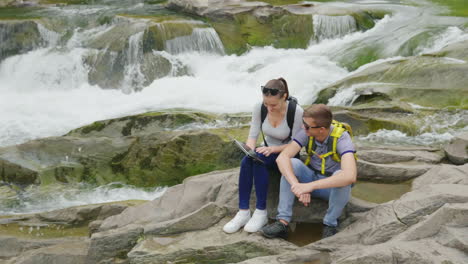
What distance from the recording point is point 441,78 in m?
11.7

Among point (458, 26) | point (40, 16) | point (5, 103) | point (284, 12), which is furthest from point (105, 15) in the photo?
point (458, 26)

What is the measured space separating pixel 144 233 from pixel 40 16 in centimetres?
1660

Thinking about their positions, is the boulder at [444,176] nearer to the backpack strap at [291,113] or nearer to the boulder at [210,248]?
the backpack strap at [291,113]

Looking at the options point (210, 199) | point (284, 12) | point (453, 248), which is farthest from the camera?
point (284, 12)

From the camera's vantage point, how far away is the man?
5.08 metres

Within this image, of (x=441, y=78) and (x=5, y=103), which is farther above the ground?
(x=441, y=78)

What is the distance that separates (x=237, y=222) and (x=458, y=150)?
371 cm

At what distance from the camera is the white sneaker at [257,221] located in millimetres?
5566

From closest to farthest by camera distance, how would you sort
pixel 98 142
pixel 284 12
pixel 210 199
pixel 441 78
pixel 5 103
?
pixel 210 199, pixel 98 142, pixel 441 78, pixel 5 103, pixel 284 12

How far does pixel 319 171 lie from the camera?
554 centimetres

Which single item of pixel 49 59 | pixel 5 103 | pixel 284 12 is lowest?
pixel 5 103

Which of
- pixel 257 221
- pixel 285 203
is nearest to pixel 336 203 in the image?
pixel 285 203

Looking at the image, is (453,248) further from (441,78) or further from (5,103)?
(5,103)

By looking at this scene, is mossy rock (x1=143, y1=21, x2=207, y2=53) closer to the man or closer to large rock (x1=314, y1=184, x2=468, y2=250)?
the man
